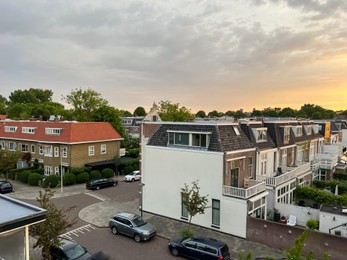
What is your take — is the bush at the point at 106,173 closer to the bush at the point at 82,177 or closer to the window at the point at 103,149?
the bush at the point at 82,177

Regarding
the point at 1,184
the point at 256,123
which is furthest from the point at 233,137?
the point at 1,184

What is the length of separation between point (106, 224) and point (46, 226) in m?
9.76

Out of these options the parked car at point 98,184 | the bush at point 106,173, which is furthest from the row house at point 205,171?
the bush at point 106,173

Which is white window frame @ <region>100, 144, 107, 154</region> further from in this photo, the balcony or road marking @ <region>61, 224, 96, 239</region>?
the balcony

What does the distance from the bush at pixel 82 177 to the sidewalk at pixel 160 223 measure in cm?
325

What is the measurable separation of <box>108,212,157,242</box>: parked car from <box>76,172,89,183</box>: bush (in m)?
17.2

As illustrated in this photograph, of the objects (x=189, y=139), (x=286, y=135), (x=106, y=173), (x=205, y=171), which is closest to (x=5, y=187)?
(x=106, y=173)

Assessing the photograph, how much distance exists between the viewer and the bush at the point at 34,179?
119 feet

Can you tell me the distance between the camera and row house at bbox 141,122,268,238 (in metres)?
21.0

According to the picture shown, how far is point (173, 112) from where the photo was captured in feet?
212

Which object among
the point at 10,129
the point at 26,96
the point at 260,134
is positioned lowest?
the point at 10,129

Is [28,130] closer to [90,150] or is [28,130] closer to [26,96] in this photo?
[90,150]

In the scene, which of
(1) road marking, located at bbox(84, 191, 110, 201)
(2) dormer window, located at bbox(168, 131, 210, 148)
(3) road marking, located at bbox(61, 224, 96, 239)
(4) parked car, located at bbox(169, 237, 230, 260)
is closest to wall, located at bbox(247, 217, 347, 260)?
(4) parked car, located at bbox(169, 237, 230, 260)

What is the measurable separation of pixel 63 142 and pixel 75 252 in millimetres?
24247
